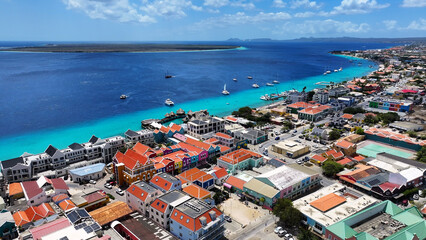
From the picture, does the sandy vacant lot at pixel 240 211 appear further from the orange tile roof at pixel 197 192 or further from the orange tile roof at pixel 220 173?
the orange tile roof at pixel 220 173

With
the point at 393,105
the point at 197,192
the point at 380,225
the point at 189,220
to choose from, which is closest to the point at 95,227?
the point at 189,220

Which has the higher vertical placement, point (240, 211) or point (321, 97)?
point (321, 97)

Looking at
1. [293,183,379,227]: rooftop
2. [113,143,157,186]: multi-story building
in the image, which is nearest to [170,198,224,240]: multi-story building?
[293,183,379,227]: rooftop

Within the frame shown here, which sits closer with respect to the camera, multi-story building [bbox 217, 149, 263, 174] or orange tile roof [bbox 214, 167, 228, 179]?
orange tile roof [bbox 214, 167, 228, 179]

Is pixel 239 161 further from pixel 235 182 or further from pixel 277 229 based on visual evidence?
pixel 277 229

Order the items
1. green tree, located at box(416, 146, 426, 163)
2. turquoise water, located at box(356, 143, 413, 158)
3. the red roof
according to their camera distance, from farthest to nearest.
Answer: turquoise water, located at box(356, 143, 413, 158) < green tree, located at box(416, 146, 426, 163) < the red roof

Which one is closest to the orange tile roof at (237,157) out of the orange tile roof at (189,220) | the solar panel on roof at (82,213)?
the orange tile roof at (189,220)

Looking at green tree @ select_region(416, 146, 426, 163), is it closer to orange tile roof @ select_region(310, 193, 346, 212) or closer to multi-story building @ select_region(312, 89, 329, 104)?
orange tile roof @ select_region(310, 193, 346, 212)
